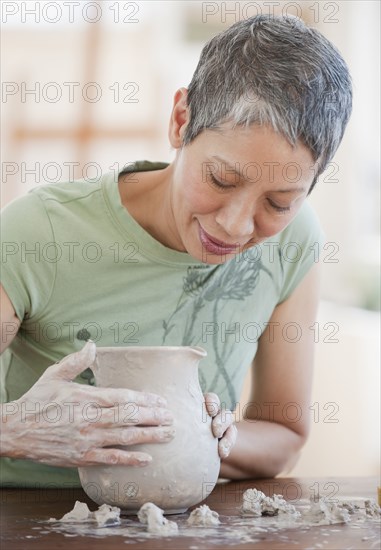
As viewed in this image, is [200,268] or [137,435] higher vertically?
[200,268]

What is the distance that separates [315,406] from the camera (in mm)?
3584

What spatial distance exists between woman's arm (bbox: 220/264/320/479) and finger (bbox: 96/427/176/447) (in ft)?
1.60

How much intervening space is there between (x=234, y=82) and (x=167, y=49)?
2977 millimetres

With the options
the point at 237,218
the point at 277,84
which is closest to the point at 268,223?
the point at 237,218

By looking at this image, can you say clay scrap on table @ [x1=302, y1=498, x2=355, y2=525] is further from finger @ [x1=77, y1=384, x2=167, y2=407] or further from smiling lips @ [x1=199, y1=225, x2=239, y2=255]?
smiling lips @ [x1=199, y1=225, x2=239, y2=255]

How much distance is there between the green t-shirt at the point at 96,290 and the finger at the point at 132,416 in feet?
0.95

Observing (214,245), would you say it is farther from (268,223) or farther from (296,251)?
(296,251)

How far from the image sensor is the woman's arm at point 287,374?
1.57m

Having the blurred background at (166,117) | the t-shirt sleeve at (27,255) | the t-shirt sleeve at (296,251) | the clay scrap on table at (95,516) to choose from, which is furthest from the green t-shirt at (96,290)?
the blurred background at (166,117)

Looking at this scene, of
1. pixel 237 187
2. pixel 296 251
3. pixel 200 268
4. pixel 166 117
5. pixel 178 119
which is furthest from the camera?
pixel 166 117

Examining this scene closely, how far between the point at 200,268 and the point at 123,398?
41 centimetres

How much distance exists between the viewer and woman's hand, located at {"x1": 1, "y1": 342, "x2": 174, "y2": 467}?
42.2 inches

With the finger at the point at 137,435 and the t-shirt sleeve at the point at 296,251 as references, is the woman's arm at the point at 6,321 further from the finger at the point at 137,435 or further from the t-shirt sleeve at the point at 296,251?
the t-shirt sleeve at the point at 296,251

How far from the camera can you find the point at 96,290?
4.62 ft
